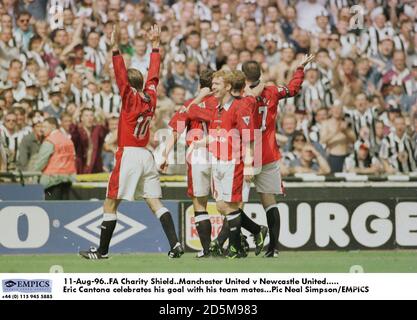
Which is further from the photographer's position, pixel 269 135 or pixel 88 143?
pixel 88 143

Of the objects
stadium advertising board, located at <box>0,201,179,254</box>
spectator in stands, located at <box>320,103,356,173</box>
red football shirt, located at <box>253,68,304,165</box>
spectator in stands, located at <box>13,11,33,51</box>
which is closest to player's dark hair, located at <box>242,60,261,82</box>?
red football shirt, located at <box>253,68,304,165</box>

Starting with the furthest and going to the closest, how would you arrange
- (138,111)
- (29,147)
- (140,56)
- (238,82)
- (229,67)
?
1. (229,67)
2. (140,56)
3. (29,147)
4. (138,111)
5. (238,82)

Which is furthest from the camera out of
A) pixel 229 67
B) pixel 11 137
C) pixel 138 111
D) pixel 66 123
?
pixel 229 67

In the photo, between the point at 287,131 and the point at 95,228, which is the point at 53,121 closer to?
the point at 95,228

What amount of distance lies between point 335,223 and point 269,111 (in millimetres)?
1549

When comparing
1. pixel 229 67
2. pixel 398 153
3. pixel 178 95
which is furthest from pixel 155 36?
pixel 398 153

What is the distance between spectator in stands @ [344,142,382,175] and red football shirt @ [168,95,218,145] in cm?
279

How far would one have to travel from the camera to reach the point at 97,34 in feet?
44.7

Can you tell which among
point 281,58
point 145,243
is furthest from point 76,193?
point 281,58

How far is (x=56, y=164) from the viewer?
1153 centimetres

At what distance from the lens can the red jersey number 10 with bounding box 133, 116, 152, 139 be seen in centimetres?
1002

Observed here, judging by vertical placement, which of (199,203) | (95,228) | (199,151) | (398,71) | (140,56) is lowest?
(95,228)

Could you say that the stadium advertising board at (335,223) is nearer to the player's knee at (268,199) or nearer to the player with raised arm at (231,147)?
the player's knee at (268,199)

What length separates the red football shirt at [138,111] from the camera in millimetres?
9961
